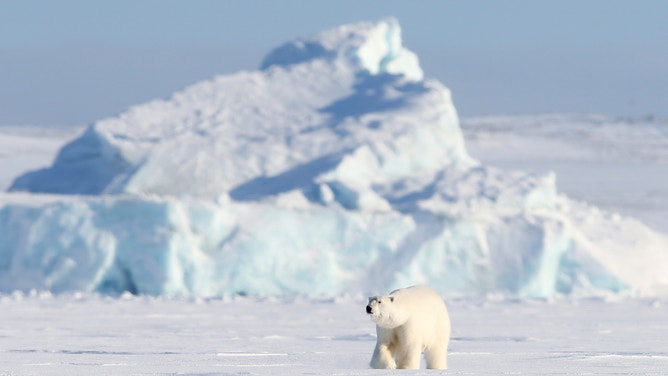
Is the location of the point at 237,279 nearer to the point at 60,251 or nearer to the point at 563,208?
the point at 60,251

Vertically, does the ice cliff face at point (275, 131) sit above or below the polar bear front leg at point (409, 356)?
above

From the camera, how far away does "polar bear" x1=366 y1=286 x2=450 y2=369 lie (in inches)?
194

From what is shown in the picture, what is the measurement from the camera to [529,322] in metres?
10.2

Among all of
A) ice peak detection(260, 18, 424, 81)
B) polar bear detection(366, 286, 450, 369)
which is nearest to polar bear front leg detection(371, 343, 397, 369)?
polar bear detection(366, 286, 450, 369)

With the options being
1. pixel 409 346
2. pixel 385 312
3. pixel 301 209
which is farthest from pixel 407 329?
pixel 301 209

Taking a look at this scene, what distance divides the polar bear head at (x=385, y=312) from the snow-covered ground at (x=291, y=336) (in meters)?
0.25

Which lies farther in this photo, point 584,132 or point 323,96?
point 584,132

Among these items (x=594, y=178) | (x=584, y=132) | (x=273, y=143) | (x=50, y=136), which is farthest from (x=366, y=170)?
(x=50, y=136)

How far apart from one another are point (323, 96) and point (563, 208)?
3.58 metres

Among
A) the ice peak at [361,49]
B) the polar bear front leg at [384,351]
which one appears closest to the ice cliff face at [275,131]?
the ice peak at [361,49]

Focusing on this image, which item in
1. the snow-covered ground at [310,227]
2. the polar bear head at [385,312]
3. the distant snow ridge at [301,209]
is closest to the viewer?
the polar bear head at [385,312]

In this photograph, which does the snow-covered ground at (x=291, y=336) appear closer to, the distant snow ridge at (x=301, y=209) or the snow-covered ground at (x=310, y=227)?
the snow-covered ground at (x=310, y=227)

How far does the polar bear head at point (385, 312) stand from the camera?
4.83m

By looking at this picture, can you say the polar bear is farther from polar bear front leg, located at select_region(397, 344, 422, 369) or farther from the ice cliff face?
the ice cliff face
